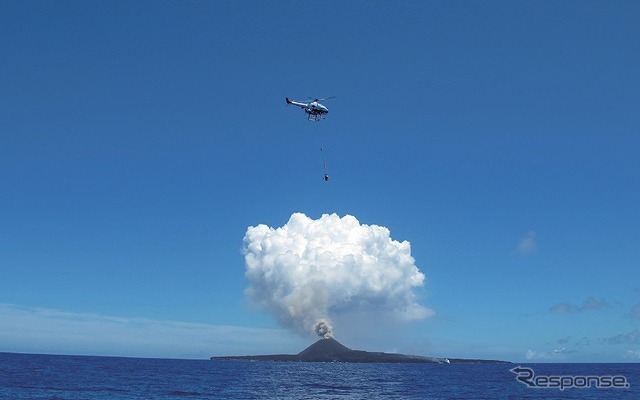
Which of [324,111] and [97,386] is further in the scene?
[97,386]

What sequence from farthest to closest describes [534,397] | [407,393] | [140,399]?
[407,393] < [534,397] < [140,399]

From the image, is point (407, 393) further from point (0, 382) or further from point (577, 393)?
point (0, 382)

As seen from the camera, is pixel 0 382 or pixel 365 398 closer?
pixel 365 398

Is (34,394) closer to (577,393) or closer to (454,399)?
(454,399)

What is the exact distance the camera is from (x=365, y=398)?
388ft

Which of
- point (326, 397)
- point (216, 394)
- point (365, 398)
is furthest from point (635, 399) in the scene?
point (216, 394)

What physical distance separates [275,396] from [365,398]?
1973 cm

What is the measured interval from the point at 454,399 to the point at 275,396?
41.4 meters

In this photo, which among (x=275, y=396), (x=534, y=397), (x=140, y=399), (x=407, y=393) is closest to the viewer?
(x=140, y=399)

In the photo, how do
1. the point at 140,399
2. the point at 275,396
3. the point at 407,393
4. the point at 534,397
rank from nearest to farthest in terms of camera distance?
the point at 140,399 → the point at 275,396 → the point at 534,397 → the point at 407,393

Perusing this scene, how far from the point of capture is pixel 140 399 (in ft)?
338

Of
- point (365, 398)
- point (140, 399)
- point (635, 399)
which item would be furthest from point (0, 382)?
point (635, 399)

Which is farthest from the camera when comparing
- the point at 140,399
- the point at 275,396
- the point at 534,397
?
the point at 534,397

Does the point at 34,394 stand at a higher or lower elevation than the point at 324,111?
lower
